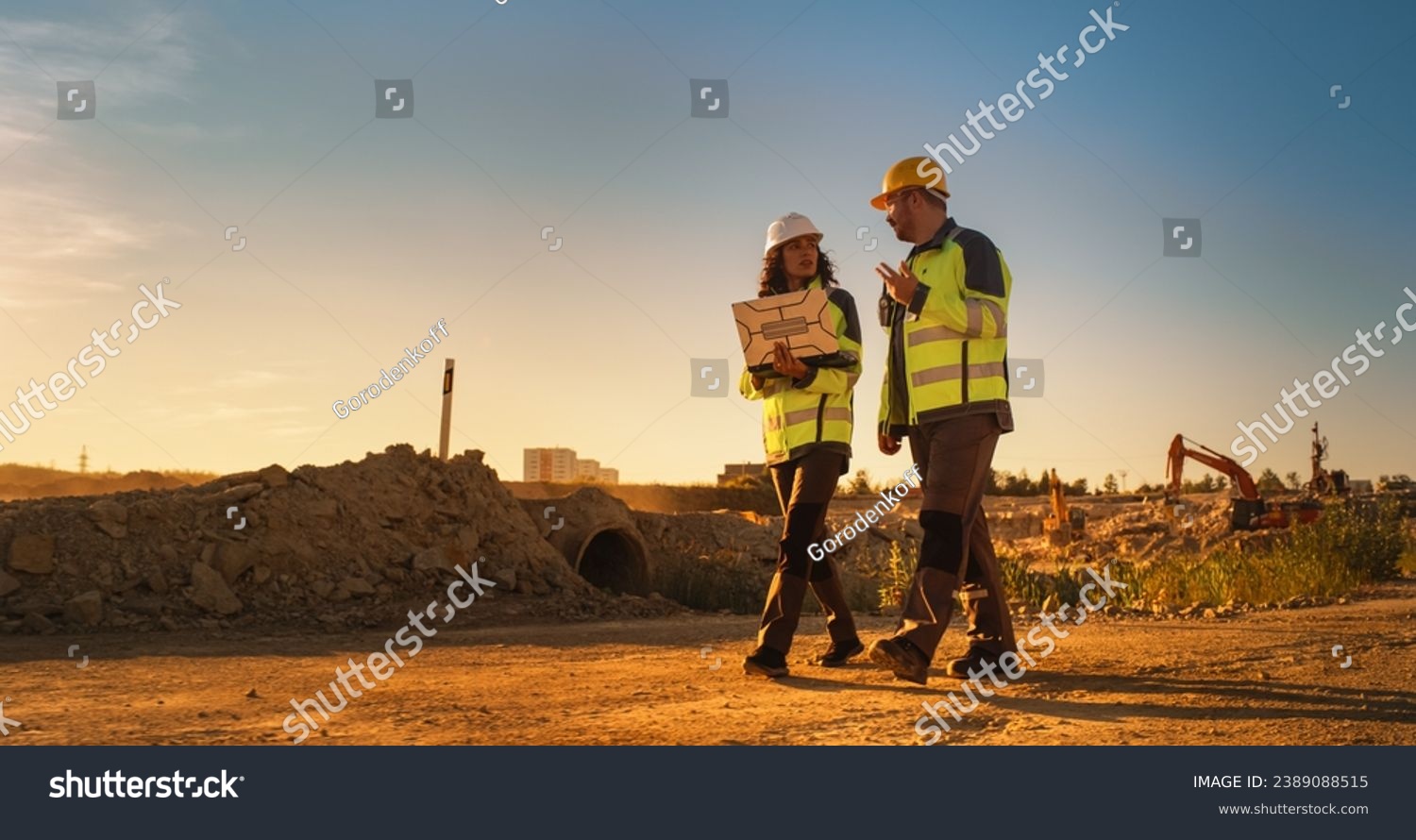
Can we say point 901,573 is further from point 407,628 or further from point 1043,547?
point 1043,547

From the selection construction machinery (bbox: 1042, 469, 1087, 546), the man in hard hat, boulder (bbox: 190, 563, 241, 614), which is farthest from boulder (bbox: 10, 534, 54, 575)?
construction machinery (bbox: 1042, 469, 1087, 546)

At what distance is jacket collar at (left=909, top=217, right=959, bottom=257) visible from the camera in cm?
559

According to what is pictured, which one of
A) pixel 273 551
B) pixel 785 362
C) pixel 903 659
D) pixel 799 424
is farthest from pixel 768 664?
pixel 273 551

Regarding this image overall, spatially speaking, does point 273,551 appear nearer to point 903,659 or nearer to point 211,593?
point 211,593

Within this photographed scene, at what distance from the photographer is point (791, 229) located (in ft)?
20.4

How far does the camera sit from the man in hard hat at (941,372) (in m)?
5.31

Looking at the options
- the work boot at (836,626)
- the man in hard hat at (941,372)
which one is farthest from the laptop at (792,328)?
the work boot at (836,626)

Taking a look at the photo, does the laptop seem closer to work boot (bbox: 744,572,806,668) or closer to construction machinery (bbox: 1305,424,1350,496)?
work boot (bbox: 744,572,806,668)

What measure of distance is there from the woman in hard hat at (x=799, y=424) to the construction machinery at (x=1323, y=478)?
85.6 ft

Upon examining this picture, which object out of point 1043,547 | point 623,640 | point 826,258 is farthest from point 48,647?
point 1043,547

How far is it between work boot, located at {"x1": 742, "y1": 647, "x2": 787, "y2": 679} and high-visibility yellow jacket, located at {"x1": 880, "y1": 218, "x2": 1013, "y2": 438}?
55.5 inches

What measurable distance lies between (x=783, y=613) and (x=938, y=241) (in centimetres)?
203

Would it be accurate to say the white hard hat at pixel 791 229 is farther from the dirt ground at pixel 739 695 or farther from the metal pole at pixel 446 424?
the metal pole at pixel 446 424

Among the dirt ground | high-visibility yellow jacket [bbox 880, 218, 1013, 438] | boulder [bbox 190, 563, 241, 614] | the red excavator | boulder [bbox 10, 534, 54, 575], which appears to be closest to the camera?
the dirt ground
